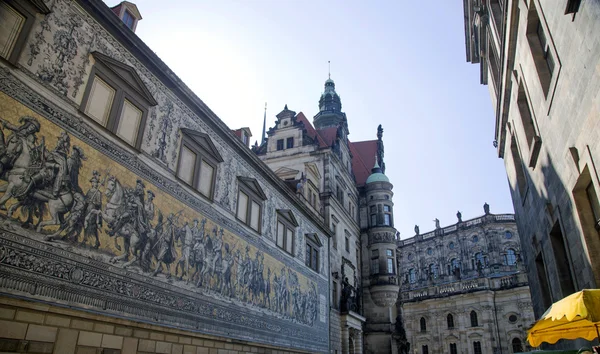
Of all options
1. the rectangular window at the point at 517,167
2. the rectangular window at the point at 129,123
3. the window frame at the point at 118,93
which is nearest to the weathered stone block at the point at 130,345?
the window frame at the point at 118,93

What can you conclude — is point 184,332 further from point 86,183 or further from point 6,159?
point 6,159

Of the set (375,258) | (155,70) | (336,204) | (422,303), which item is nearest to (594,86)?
(155,70)

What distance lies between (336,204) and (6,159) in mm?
21514

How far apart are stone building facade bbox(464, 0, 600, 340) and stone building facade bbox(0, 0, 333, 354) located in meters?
8.99

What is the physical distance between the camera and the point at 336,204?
2717 cm

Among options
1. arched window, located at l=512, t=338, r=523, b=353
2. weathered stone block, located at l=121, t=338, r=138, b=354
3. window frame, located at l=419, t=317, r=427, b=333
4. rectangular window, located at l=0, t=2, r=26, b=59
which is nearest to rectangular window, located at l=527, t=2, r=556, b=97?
rectangular window, located at l=0, t=2, r=26, b=59

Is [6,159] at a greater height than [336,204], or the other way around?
[336,204]

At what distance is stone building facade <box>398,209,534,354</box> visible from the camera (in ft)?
124

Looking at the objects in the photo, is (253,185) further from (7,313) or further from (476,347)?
(476,347)

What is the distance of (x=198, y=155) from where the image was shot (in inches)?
502

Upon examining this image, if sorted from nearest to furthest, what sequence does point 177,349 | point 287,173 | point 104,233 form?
1. point 104,233
2. point 177,349
3. point 287,173

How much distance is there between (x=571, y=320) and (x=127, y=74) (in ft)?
33.3

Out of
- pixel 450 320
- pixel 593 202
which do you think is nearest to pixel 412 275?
pixel 450 320

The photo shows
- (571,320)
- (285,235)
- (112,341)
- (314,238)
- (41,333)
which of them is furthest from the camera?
(314,238)
